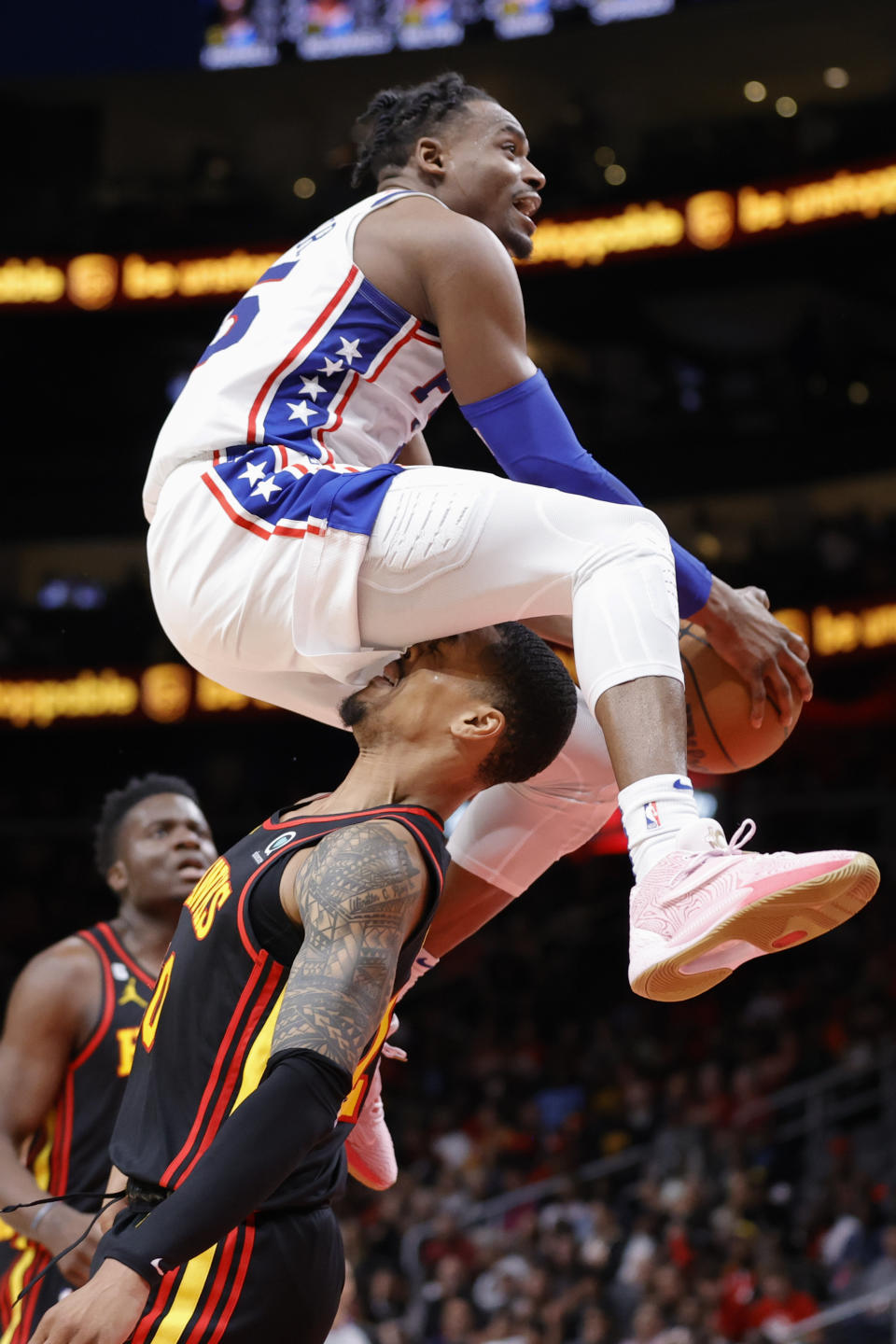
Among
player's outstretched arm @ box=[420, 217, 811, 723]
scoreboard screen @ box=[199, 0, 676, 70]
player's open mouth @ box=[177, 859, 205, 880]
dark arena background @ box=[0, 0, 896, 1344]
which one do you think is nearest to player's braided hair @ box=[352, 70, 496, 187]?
player's outstretched arm @ box=[420, 217, 811, 723]

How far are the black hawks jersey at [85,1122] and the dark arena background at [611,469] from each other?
565cm

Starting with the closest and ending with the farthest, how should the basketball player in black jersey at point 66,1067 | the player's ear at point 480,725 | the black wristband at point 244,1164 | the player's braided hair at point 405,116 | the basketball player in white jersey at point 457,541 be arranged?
the black wristband at point 244,1164, the basketball player in white jersey at point 457,541, the player's ear at point 480,725, the player's braided hair at point 405,116, the basketball player in black jersey at point 66,1067

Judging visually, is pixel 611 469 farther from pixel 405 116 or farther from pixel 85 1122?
pixel 405 116

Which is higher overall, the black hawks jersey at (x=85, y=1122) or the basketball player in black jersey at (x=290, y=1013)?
the basketball player in black jersey at (x=290, y=1013)

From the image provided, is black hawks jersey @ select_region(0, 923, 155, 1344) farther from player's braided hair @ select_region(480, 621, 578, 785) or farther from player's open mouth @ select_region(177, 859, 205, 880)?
player's braided hair @ select_region(480, 621, 578, 785)

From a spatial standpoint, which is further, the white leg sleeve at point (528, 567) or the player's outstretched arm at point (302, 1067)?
the white leg sleeve at point (528, 567)

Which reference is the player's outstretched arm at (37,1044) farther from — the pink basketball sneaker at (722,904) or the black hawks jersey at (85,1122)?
the pink basketball sneaker at (722,904)

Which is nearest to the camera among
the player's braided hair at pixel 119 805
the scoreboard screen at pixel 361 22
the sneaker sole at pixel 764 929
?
the sneaker sole at pixel 764 929

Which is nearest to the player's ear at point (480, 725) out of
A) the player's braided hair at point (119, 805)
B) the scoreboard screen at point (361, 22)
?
the player's braided hair at point (119, 805)

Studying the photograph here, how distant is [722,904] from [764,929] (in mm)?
99

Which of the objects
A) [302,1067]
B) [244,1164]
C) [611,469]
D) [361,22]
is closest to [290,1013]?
[302,1067]

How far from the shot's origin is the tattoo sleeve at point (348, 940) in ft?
7.99

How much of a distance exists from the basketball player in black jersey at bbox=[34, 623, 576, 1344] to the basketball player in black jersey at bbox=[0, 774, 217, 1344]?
183 centimetres

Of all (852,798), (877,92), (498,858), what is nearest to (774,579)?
(852,798)
